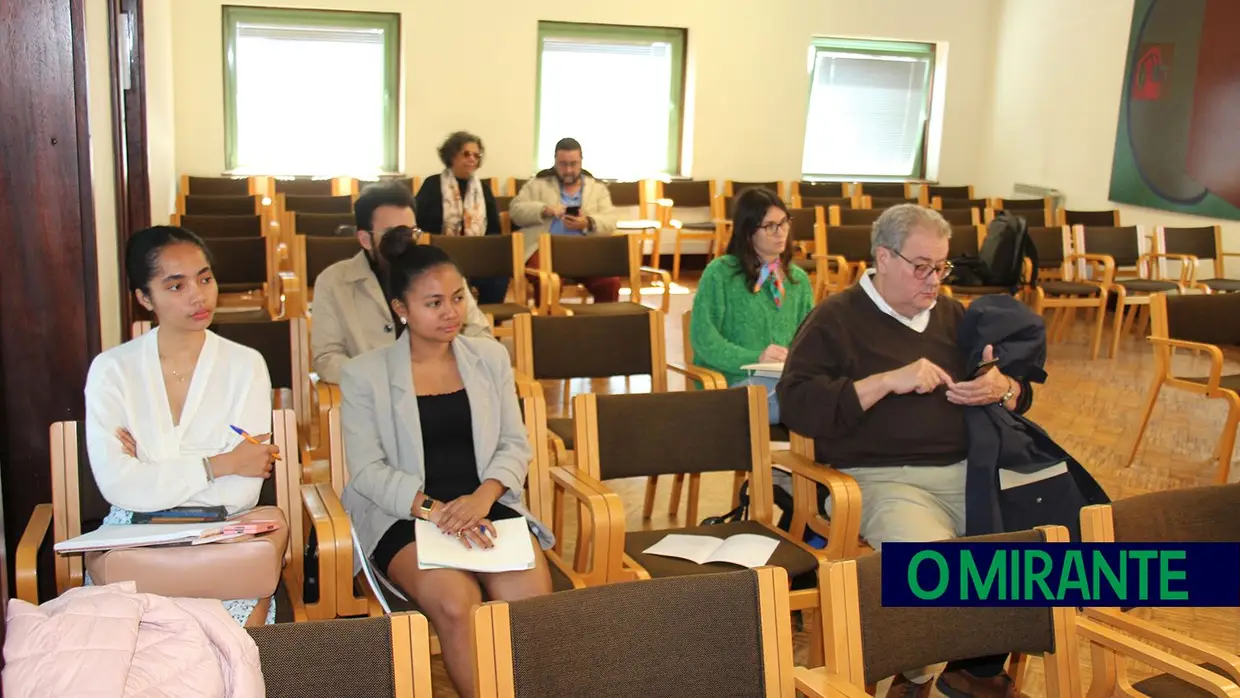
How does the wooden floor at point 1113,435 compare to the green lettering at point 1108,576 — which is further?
the wooden floor at point 1113,435

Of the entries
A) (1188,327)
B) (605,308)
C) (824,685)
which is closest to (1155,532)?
(824,685)

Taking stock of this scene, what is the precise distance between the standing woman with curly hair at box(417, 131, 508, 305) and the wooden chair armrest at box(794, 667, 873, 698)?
486 centimetres

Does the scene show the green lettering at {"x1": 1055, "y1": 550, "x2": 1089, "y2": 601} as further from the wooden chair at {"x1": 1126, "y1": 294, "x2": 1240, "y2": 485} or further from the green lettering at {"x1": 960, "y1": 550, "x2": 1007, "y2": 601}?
the wooden chair at {"x1": 1126, "y1": 294, "x2": 1240, "y2": 485}

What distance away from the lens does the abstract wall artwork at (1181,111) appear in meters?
8.86

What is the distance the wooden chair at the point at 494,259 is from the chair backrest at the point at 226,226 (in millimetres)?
1207

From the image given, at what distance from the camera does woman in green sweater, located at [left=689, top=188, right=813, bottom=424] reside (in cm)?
423

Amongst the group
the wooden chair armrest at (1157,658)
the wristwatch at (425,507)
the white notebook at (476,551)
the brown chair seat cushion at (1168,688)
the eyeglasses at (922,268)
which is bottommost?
the brown chair seat cushion at (1168,688)

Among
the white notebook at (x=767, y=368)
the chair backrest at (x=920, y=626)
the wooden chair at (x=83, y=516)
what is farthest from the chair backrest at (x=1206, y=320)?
the wooden chair at (x=83, y=516)

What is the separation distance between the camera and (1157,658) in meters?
2.16

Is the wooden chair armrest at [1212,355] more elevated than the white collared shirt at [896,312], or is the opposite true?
the white collared shirt at [896,312]

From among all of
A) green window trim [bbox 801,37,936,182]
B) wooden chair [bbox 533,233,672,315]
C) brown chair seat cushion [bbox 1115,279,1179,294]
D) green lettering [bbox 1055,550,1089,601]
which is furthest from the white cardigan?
green window trim [bbox 801,37,936,182]

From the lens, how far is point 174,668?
4.63 ft

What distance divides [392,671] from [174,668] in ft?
1.28

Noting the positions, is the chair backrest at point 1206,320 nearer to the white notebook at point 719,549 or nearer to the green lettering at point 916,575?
the white notebook at point 719,549
